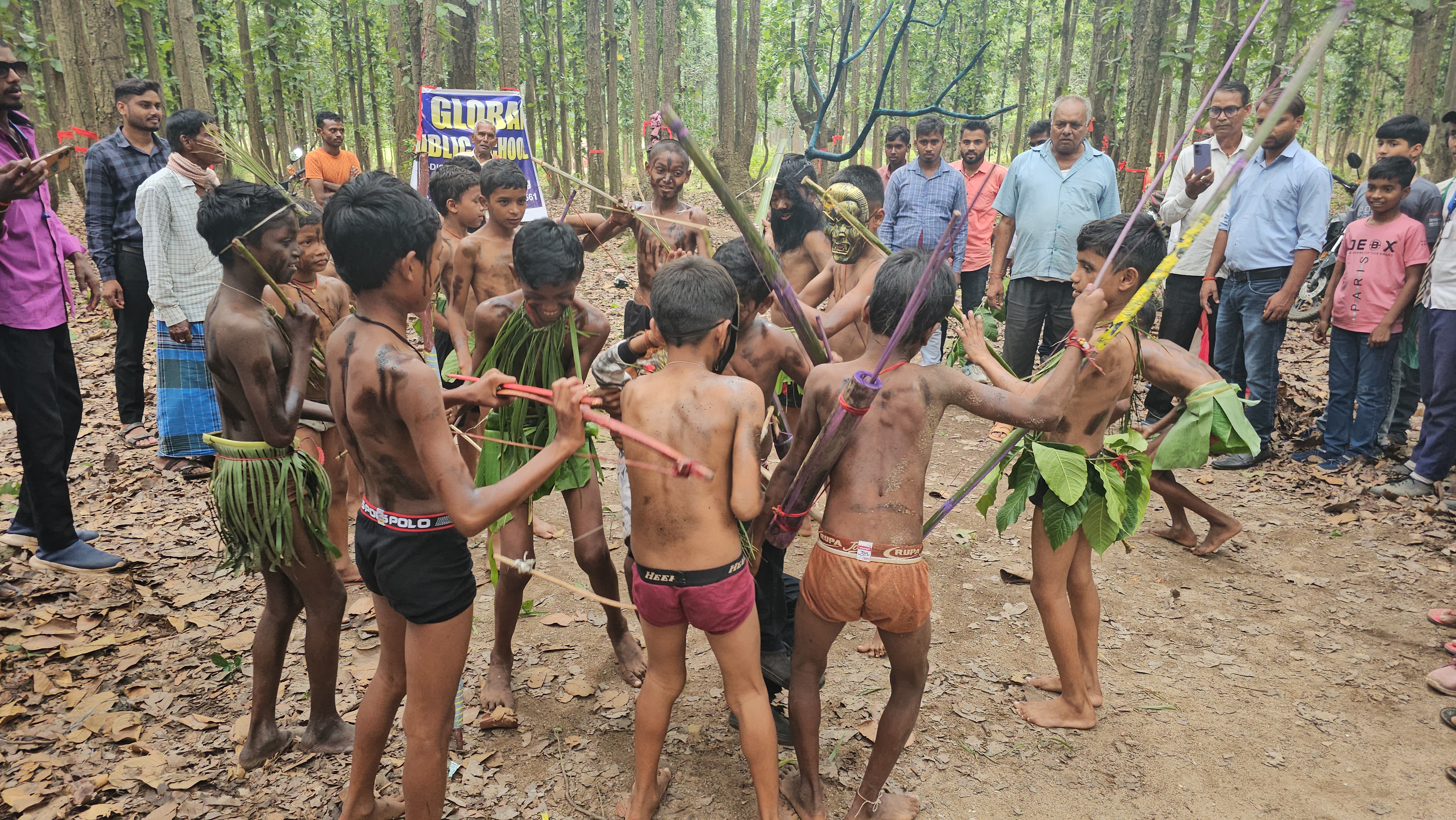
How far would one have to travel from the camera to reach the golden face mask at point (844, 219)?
4.25m

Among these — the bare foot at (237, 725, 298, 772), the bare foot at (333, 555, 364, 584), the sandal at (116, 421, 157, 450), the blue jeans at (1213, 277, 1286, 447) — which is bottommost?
the bare foot at (333, 555, 364, 584)

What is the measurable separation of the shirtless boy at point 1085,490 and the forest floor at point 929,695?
0.56 ft

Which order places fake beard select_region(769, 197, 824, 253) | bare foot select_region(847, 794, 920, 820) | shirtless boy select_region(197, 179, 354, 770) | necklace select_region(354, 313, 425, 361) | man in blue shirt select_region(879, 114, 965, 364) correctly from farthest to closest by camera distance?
man in blue shirt select_region(879, 114, 965, 364) → fake beard select_region(769, 197, 824, 253) → shirtless boy select_region(197, 179, 354, 770) → bare foot select_region(847, 794, 920, 820) → necklace select_region(354, 313, 425, 361)

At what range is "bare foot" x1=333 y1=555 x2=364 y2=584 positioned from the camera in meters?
4.62

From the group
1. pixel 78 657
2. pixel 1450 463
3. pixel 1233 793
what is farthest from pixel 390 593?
pixel 1450 463

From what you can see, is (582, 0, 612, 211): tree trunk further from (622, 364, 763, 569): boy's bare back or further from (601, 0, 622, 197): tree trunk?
(622, 364, 763, 569): boy's bare back

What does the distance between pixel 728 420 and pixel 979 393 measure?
2.84 feet

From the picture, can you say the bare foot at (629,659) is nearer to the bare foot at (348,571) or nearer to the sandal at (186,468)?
the bare foot at (348,571)

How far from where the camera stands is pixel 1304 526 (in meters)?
5.47

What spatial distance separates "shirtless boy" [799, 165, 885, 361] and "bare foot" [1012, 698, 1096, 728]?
6.06 feet

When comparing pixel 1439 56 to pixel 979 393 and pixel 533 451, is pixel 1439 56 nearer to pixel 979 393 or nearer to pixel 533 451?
pixel 979 393

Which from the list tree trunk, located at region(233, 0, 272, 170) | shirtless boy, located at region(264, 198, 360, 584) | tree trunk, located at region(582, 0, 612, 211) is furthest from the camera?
tree trunk, located at region(582, 0, 612, 211)

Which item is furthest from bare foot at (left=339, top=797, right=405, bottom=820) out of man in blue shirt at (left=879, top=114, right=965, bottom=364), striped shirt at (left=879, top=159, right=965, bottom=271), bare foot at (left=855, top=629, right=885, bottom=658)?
striped shirt at (left=879, top=159, right=965, bottom=271)

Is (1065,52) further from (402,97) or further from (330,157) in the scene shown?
(330,157)
